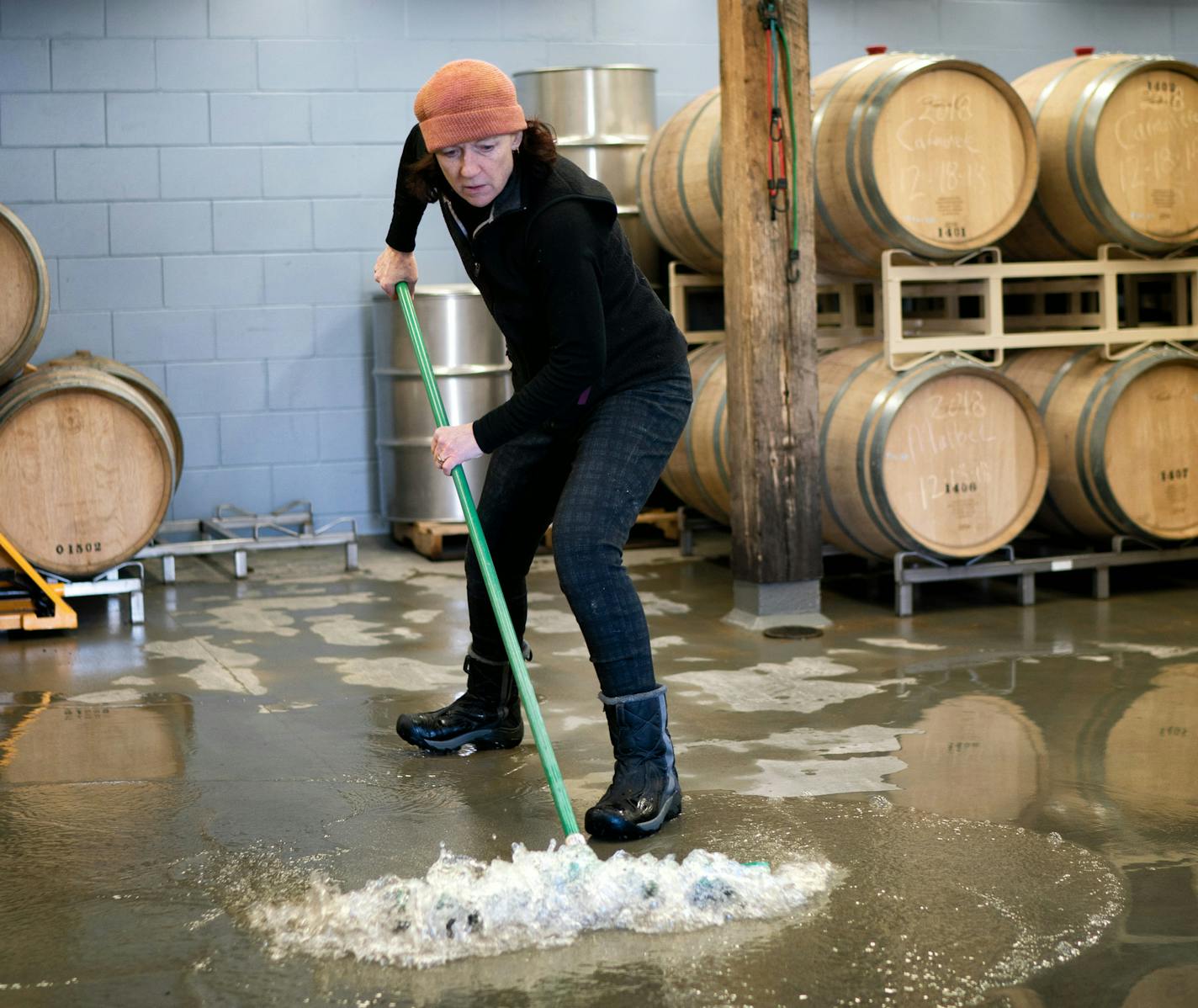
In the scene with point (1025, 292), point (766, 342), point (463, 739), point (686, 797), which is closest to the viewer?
point (686, 797)

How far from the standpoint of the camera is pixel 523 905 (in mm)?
2623

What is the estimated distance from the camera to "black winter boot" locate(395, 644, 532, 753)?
3826mm

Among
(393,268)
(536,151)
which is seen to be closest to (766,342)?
(393,268)

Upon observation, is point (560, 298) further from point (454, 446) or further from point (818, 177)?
point (818, 177)

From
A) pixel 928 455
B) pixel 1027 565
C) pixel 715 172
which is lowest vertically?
pixel 1027 565

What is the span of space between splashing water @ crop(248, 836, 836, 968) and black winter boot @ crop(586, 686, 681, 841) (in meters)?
0.30

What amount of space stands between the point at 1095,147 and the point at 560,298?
11.5 feet

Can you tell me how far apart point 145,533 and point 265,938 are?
12.2ft

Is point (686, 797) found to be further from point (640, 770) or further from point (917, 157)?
Answer: point (917, 157)

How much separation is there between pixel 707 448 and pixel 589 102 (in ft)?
7.22

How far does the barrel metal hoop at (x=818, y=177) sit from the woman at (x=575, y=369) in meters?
2.53

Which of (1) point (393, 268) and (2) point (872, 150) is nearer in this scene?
(1) point (393, 268)

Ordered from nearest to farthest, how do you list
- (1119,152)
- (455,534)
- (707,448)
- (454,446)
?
(454,446), (1119,152), (707,448), (455,534)

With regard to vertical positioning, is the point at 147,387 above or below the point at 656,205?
below
